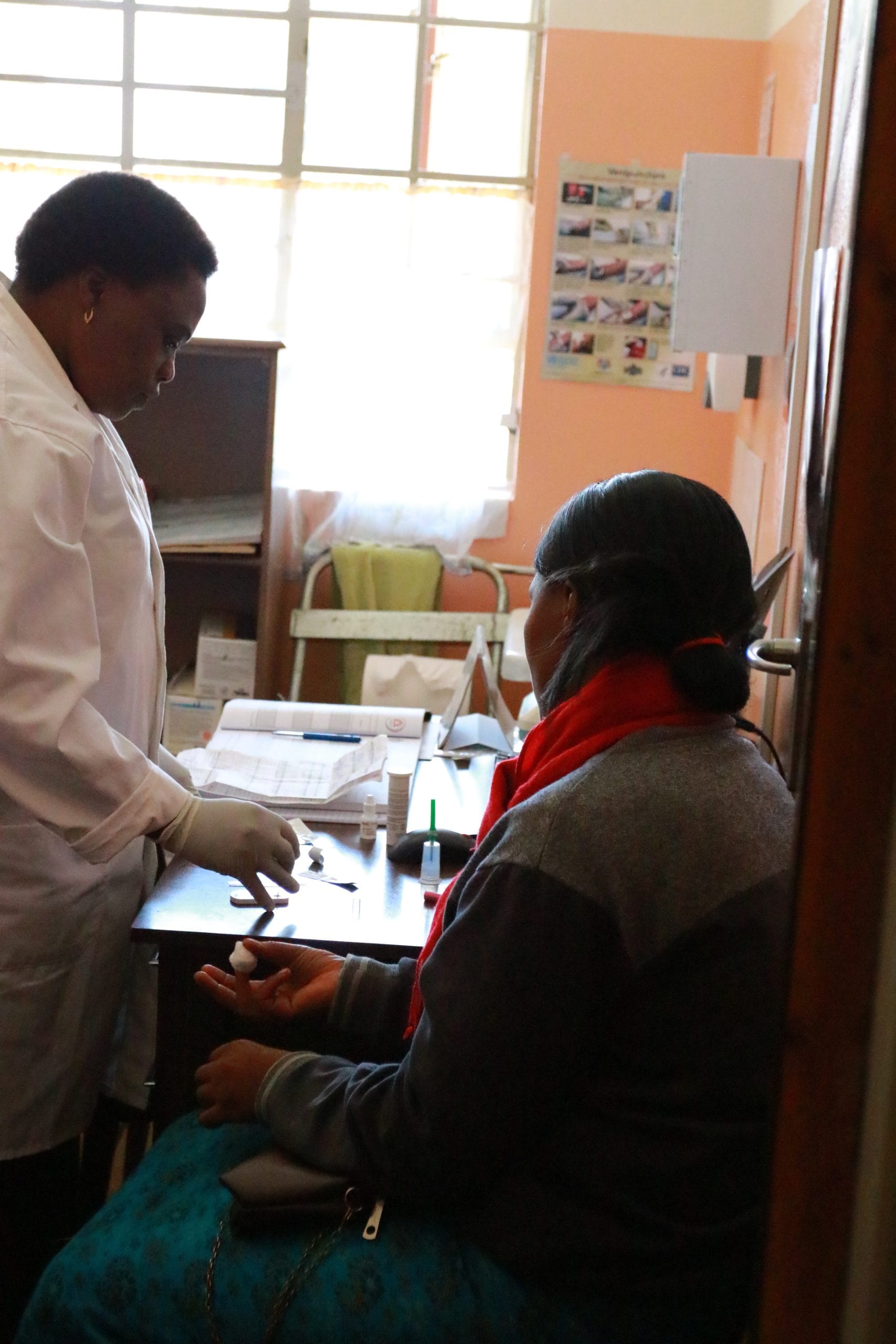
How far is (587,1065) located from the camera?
42.6 inches

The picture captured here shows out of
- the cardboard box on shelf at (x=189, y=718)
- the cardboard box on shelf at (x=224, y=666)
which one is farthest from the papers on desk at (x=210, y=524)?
the cardboard box on shelf at (x=189, y=718)

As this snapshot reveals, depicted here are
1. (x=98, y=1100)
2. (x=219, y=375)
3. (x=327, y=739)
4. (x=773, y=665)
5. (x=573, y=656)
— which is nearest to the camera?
(x=573, y=656)

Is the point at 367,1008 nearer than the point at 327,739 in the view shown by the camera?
Yes

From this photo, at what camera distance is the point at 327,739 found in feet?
7.54

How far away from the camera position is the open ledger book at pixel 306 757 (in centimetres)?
198

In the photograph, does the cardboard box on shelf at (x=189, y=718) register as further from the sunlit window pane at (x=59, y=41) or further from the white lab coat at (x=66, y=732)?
the sunlit window pane at (x=59, y=41)

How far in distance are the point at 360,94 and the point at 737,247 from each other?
1454mm

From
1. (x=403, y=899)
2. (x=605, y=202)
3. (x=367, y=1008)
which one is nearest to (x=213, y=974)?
(x=367, y=1008)

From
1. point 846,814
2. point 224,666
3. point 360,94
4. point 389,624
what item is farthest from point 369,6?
point 846,814

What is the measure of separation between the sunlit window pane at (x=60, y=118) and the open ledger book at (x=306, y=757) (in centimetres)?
208

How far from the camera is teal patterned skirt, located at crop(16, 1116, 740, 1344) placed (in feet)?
3.50

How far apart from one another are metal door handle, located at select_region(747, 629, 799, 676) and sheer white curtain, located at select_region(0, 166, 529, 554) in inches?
78.8

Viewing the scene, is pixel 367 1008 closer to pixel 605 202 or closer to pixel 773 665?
pixel 773 665

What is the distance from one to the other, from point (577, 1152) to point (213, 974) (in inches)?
21.0
